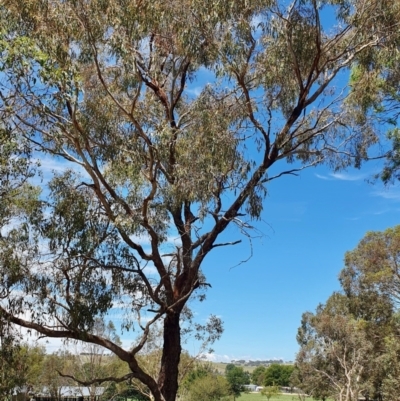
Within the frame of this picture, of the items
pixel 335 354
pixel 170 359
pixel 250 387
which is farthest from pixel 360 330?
pixel 250 387

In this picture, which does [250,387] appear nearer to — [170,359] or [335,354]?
[335,354]

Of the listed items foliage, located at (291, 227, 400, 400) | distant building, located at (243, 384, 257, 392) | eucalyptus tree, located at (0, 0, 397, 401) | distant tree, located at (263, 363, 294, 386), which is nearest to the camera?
eucalyptus tree, located at (0, 0, 397, 401)

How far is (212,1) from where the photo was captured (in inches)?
243

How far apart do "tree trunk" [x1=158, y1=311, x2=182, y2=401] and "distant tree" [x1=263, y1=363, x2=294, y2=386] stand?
56.5m

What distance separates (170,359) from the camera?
23.3 feet

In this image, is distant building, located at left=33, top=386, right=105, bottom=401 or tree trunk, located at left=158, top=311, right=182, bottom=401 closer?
tree trunk, located at left=158, top=311, right=182, bottom=401

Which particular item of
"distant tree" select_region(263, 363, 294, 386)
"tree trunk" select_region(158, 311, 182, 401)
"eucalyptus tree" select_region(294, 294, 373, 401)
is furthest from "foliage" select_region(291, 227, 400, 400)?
"distant tree" select_region(263, 363, 294, 386)

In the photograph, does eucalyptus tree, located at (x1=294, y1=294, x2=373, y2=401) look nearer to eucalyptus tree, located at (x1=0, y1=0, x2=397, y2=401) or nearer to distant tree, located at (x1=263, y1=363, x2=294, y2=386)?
eucalyptus tree, located at (x1=0, y1=0, x2=397, y2=401)

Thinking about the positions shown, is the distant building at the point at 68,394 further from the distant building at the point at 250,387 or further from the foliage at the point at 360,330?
the distant building at the point at 250,387

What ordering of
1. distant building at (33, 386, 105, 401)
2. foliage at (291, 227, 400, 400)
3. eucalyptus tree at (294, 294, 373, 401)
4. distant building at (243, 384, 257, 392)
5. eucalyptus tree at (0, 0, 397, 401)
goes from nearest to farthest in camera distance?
eucalyptus tree at (0, 0, 397, 401)
foliage at (291, 227, 400, 400)
eucalyptus tree at (294, 294, 373, 401)
distant building at (33, 386, 105, 401)
distant building at (243, 384, 257, 392)

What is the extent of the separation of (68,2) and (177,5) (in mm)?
1296

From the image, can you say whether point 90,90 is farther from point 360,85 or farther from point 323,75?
point 360,85

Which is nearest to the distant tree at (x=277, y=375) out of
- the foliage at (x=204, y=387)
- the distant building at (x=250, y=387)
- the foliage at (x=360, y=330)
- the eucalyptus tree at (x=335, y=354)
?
the distant building at (x=250, y=387)

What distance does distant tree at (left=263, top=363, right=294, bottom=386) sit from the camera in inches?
2400
